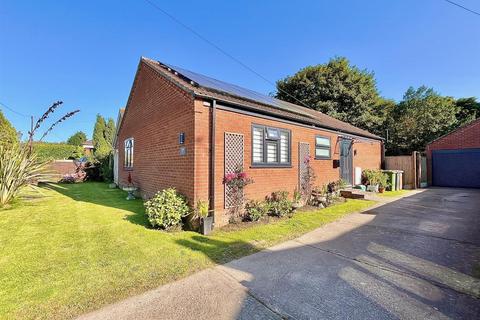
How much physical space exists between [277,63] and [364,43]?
632 cm

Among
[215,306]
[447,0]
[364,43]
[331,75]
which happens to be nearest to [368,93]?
[331,75]

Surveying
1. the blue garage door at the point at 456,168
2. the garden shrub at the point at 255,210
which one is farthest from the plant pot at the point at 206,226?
the blue garage door at the point at 456,168

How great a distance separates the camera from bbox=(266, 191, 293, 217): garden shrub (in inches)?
292

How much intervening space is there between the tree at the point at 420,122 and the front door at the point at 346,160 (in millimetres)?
13017

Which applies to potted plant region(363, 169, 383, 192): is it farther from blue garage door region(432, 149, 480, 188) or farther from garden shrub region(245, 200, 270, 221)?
garden shrub region(245, 200, 270, 221)

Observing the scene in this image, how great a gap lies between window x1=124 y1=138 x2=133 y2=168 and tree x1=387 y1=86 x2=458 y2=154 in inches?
917

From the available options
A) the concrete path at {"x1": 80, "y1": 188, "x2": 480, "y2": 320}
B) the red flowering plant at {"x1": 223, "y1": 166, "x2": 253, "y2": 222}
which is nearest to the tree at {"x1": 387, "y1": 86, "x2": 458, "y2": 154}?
the concrete path at {"x1": 80, "y1": 188, "x2": 480, "y2": 320}

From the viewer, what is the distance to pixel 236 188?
6.82m

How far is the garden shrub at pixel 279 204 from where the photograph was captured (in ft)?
24.4

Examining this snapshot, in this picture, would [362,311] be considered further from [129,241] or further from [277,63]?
[277,63]

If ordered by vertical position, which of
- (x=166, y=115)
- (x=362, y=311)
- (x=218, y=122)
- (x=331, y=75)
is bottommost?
(x=362, y=311)

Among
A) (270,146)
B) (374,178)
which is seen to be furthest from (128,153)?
(374,178)

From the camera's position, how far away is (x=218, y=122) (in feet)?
21.7

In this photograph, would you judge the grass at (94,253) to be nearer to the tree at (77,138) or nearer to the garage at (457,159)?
the garage at (457,159)
